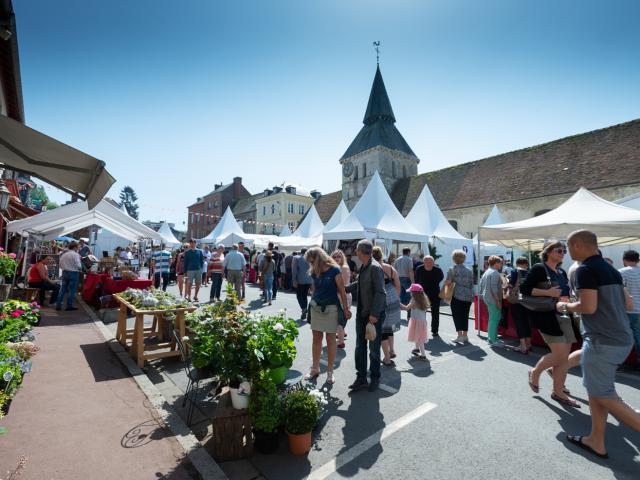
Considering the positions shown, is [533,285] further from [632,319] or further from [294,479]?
[294,479]

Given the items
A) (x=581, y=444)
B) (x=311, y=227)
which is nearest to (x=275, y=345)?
(x=581, y=444)

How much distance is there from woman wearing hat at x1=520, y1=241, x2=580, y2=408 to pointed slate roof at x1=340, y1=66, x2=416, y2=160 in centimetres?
3281

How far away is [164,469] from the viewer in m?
2.49

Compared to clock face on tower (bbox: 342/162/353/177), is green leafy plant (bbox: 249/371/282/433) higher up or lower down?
lower down

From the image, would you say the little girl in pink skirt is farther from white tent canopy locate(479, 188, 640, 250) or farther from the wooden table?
the wooden table

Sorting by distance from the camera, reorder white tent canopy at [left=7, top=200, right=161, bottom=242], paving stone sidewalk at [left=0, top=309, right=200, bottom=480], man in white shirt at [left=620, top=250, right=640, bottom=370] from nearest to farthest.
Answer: paving stone sidewalk at [left=0, top=309, right=200, bottom=480], man in white shirt at [left=620, top=250, right=640, bottom=370], white tent canopy at [left=7, top=200, right=161, bottom=242]

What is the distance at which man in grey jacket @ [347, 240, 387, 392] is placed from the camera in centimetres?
384

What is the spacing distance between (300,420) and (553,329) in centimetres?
310

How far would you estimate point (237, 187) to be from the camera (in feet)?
194

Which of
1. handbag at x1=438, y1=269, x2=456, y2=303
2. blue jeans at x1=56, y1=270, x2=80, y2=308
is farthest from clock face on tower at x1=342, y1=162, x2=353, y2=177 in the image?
handbag at x1=438, y1=269, x2=456, y2=303

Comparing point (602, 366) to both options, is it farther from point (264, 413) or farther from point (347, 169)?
point (347, 169)

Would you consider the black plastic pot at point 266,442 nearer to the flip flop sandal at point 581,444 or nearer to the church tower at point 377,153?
the flip flop sandal at point 581,444

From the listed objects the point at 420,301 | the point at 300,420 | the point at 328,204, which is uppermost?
the point at 328,204

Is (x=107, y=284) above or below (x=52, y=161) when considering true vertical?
below
